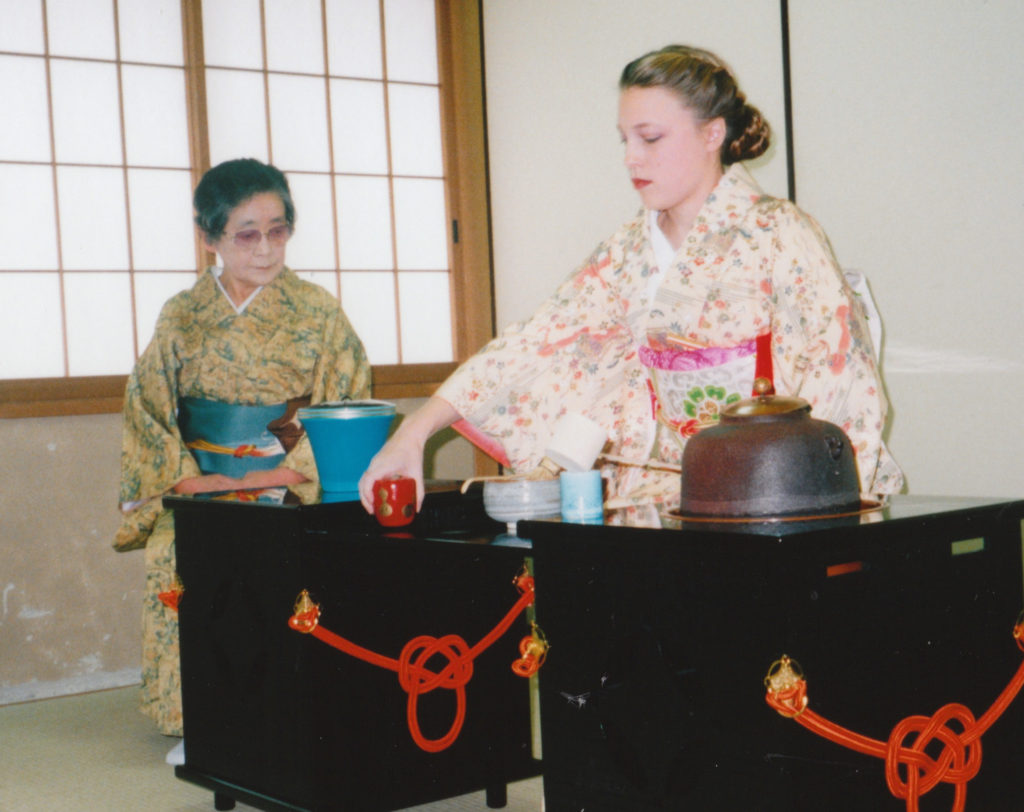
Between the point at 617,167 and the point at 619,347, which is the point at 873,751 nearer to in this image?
the point at 619,347

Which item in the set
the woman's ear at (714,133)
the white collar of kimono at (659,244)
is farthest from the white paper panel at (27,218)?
the woman's ear at (714,133)

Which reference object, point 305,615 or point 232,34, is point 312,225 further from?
point 305,615

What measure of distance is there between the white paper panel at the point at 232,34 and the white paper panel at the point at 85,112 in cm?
41

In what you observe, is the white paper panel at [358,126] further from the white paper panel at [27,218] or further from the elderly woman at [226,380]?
the elderly woman at [226,380]

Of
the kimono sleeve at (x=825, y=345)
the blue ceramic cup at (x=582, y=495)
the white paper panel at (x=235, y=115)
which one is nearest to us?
the blue ceramic cup at (x=582, y=495)

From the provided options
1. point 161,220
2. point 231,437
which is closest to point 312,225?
point 161,220

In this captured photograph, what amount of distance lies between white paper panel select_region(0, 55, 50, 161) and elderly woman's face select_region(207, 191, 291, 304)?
118cm

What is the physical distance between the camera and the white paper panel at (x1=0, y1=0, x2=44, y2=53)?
4484 mm

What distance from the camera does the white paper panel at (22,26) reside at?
4484 mm

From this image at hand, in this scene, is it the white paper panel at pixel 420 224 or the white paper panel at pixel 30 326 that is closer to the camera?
the white paper panel at pixel 30 326

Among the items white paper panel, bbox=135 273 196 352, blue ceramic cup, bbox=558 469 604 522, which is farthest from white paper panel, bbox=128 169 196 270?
blue ceramic cup, bbox=558 469 604 522

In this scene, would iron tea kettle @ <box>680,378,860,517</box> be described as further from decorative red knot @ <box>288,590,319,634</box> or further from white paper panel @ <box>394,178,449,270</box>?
white paper panel @ <box>394,178,449,270</box>

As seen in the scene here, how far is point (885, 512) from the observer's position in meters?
1.59

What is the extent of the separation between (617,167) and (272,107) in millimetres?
1490
